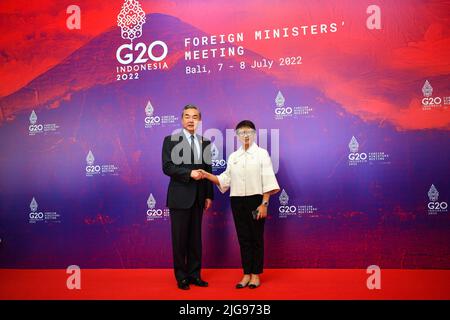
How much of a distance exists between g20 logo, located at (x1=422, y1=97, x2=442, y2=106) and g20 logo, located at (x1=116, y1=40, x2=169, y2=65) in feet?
8.78

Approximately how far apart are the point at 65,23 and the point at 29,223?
7.61 feet

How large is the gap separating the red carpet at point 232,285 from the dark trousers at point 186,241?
16 cm

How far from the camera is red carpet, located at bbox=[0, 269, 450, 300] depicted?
3.13m

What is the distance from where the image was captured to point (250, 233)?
3252mm

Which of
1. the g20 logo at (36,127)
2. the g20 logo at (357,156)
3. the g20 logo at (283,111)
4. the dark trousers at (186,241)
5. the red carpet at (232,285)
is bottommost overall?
the red carpet at (232,285)

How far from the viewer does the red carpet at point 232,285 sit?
3135 mm

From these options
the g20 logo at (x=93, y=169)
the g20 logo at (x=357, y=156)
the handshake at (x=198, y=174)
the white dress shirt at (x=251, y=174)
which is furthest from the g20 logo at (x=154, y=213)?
the g20 logo at (x=357, y=156)

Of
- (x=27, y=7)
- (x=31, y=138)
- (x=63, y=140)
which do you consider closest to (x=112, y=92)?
(x=63, y=140)

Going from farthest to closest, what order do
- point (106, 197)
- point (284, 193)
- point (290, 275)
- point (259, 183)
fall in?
point (106, 197) → point (284, 193) → point (290, 275) → point (259, 183)

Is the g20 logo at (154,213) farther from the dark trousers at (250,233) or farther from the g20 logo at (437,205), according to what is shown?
the g20 logo at (437,205)

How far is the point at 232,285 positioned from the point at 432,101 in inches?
101

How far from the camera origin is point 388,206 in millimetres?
3758

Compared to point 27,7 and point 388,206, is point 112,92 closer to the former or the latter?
point 27,7

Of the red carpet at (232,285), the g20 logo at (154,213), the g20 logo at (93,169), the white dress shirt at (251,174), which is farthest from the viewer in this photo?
the g20 logo at (93,169)
